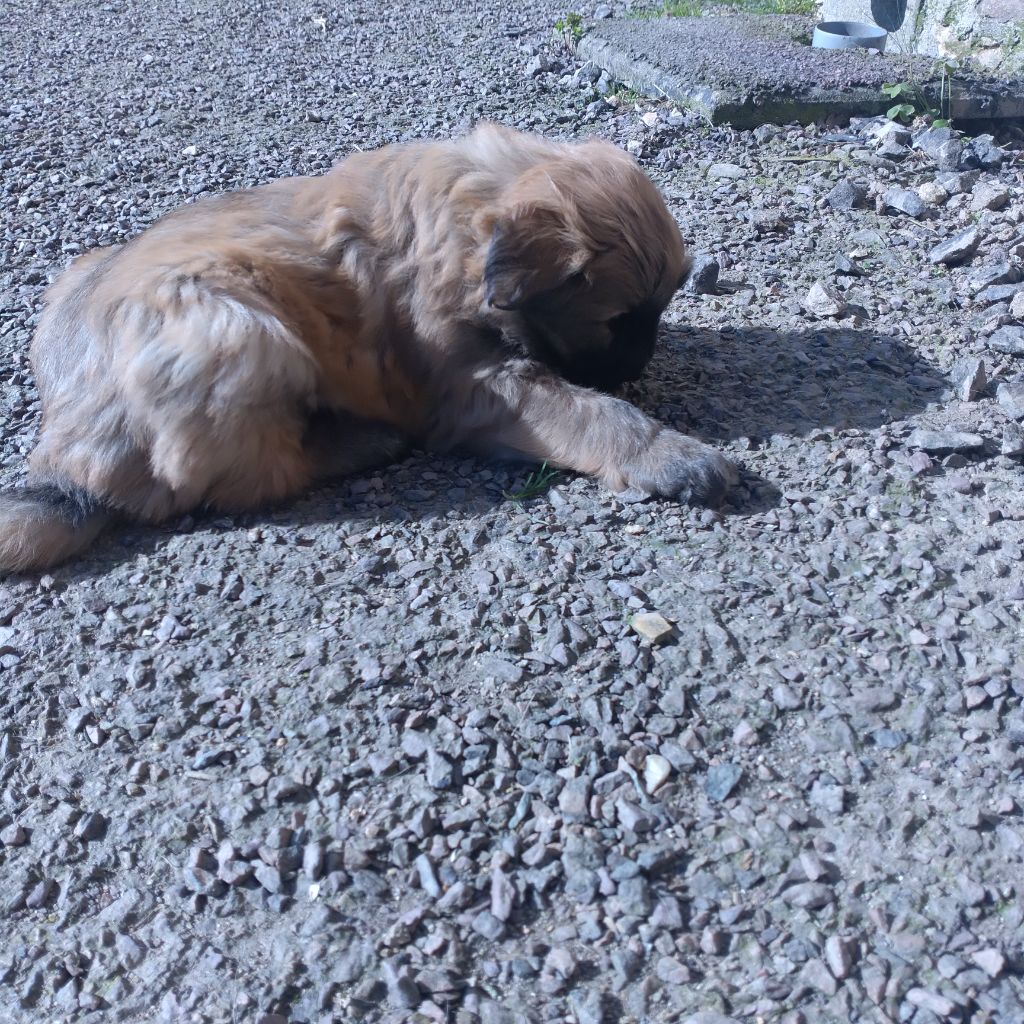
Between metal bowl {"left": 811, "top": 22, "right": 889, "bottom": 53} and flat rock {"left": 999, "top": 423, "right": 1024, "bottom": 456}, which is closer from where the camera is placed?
flat rock {"left": 999, "top": 423, "right": 1024, "bottom": 456}

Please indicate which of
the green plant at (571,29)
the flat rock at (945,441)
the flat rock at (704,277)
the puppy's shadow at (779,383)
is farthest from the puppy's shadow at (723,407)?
the green plant at (571,29)

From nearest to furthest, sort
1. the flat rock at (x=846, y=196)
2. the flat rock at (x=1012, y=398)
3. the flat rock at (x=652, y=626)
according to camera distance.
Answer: the flat rock at (x=652, y=626)
the flat rock at (x=1012, y=398)
the flat rock at (x=846, y=196)

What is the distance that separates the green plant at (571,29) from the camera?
9211 mm

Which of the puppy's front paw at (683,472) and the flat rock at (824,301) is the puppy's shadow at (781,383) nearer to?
the flat rock at (824,301)

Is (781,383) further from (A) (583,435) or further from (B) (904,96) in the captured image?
(B) (904,96)

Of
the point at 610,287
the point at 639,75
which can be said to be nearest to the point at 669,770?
the point at 610,287

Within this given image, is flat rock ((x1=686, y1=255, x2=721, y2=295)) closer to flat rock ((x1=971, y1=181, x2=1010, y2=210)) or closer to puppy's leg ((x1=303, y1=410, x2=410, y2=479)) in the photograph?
flat rock ((x1=971, y1=181, x2=1010, y2=210))

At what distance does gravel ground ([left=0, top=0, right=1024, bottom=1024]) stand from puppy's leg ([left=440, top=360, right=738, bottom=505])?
107 millimetres

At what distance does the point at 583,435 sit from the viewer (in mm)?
4258

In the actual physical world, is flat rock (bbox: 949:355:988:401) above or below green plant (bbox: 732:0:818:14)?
below

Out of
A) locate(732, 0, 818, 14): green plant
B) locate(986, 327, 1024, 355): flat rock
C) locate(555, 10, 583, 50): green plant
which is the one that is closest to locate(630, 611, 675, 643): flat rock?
locate(986, 327, 1024, 355): flat rock

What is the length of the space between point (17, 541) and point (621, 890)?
2.60 meters

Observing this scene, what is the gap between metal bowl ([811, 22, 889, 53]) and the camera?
8.29 m

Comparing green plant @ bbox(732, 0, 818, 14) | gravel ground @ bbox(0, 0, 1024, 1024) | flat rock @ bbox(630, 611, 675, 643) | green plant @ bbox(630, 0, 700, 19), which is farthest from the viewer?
green plant @ bbox(732, 0, 818, 14)
